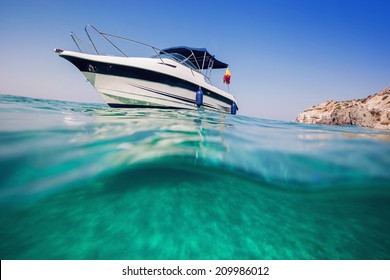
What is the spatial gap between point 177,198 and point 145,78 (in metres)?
7.43

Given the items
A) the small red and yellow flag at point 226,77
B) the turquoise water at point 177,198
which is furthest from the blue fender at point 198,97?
the turquoise water at point 177,198

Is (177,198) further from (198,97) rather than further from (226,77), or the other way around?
→ (226,77)

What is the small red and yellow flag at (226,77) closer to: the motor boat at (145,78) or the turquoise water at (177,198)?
the motor boat at (145,78)

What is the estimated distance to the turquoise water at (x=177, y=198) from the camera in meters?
2.17

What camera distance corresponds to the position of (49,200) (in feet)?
8.68

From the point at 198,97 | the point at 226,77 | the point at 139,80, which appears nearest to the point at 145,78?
the point at 139,80

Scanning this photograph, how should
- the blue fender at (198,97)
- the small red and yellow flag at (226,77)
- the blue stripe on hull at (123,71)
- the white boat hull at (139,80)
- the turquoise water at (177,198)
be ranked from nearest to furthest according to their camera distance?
the turquoise water at (177,198)
the blue stripe on hull at (123,71)
the white boat hull at (139,80)
the blue fender at (198,97)
the small red and yellow flag at (226,77)

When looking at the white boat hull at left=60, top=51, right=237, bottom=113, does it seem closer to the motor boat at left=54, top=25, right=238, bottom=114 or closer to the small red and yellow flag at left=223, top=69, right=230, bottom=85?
the motor boat at left=54, top=25, right=238, bottom=114

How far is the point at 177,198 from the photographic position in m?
2.85

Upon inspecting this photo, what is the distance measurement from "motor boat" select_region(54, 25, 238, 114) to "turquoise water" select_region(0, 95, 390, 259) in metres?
4.50

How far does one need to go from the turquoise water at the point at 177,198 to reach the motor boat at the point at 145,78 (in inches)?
177

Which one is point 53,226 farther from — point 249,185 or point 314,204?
point 314,204

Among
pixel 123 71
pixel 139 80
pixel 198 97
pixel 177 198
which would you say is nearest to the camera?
pixel 177 198

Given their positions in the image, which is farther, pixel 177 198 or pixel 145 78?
pixel 145 78
